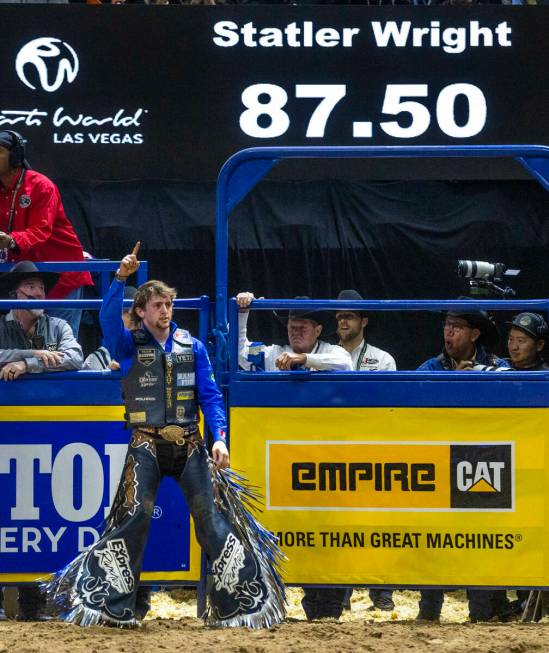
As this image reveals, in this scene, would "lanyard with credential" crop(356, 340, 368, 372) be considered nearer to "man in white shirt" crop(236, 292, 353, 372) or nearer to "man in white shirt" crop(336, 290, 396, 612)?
"man in white shirt" crop(336, 290, 396, 612)

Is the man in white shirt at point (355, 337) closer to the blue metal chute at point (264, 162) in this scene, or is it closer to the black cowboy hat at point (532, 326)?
the black cowboy hat at point (532, 326)

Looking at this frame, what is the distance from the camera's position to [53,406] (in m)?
6.61

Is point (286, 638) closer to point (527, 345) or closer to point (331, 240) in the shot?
point (527, 345)

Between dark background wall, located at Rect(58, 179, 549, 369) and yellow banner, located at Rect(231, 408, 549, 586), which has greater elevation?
dark background wall, located at Rect(58, 179, 549, 369)

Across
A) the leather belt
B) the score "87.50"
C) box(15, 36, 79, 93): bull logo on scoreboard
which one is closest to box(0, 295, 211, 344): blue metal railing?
the leather belt

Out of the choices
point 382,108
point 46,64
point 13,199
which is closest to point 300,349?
point 13,199

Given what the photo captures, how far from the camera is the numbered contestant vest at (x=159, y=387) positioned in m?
A: 6.10

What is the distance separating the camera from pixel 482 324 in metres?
7.41

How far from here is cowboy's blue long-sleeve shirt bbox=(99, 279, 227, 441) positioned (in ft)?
19.8

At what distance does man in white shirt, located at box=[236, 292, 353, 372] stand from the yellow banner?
0.88 feet

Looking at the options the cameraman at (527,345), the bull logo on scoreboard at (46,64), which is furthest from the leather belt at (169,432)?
the bull logo on scoreboard at (46,64)

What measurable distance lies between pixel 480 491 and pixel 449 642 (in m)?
1.07

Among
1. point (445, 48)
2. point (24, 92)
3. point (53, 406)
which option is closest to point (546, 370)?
point (53, 406)

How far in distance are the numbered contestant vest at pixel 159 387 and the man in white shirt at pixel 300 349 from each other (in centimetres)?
45
